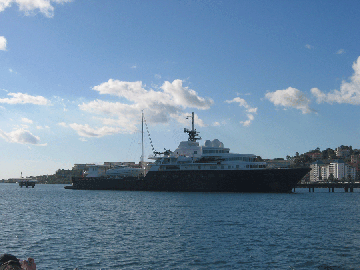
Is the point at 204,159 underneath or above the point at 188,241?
above

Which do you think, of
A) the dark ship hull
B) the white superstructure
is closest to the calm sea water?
the dark ship hull

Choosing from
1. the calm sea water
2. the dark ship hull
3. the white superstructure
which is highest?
the white superstructure

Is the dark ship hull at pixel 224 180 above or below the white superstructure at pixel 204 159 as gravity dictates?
below

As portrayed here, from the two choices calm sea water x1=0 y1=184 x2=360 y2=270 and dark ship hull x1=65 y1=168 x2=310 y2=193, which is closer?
calm sea water x1=0 y1=184 x2=360 y2=270

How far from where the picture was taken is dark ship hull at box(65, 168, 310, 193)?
70562 millimetres

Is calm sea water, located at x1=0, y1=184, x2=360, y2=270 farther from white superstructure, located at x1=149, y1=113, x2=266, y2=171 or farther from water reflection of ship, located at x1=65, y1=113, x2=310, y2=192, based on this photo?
white superstructure, located at x1=149, y1=113, x2=266, y2=171

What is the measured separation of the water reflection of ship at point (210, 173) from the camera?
7112 cm

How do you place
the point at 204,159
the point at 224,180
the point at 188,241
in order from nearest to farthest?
1. the point at 188,241
2. the point at 224,180
3. the point at 204,159

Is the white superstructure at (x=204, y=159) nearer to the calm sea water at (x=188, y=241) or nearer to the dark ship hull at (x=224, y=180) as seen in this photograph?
the dark ship hull at (x=224, y=180)

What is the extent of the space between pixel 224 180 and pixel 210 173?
3406 millimetres

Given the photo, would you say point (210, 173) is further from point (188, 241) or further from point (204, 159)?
point (188, 241)

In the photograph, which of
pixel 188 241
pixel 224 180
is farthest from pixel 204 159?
pixel 188 241

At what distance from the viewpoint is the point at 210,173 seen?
246 feet

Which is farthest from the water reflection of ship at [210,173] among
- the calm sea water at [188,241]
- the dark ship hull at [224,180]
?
the calm sea water at [188,241]
